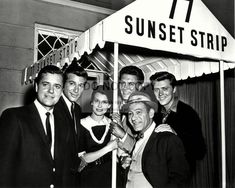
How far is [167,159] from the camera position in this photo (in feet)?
10.8

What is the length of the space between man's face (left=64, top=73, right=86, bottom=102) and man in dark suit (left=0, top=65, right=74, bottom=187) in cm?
53

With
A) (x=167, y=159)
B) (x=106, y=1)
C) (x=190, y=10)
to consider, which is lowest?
(x=167, y=159)

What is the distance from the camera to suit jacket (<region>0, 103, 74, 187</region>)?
3.19 meters

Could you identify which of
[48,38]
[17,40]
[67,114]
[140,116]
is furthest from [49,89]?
[48,38]

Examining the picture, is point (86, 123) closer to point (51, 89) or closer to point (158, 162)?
point (51, 89)

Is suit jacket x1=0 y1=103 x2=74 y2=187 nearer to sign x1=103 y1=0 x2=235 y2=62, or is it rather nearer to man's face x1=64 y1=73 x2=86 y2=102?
man's face x1=64 y1=73 x2=86 y2=102

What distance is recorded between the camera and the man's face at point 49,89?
3586 millimetres

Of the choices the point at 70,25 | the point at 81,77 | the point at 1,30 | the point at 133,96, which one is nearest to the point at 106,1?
the point at 70,25

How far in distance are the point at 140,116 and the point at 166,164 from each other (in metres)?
0.60

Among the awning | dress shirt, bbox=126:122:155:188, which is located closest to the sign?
the awning

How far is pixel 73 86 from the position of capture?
14.1 feet

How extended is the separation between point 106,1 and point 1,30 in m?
2.52

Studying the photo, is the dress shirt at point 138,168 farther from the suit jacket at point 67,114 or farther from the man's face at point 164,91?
the man's face at point 164,91

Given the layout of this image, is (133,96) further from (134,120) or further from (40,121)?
(40,121)
